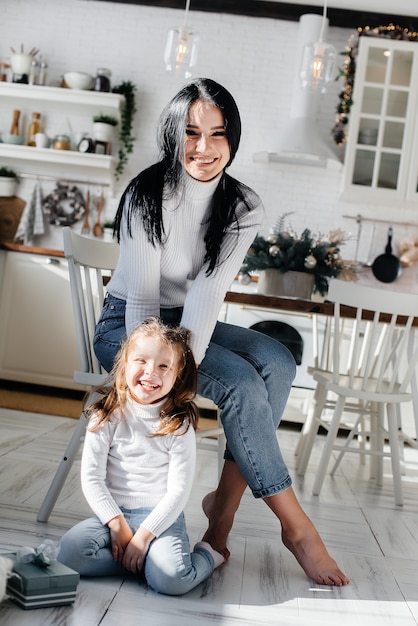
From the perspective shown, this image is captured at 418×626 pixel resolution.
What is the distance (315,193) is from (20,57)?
230cm

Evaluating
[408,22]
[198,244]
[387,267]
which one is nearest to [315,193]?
[387,267]

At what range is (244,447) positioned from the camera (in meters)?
1.89

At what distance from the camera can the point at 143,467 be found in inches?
72.6

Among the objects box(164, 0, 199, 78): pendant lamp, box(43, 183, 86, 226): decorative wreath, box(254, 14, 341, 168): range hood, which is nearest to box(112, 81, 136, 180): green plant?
box(43, 183, 86, 226): decorative wreath

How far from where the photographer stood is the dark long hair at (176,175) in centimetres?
201

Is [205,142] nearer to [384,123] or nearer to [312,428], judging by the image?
[312,428]

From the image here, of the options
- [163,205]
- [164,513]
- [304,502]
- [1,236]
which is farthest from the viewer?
[1,236]

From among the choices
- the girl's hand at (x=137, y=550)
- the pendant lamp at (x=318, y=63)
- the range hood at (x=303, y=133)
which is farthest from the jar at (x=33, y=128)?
the girl's hand at (x=137, y=550)

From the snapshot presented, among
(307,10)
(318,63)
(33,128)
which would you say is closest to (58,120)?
(33,128)

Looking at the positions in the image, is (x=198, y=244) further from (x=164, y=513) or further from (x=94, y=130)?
(x=94, y=130)

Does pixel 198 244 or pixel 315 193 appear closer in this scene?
pixel 198 244

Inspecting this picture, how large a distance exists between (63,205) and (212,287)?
3997mm

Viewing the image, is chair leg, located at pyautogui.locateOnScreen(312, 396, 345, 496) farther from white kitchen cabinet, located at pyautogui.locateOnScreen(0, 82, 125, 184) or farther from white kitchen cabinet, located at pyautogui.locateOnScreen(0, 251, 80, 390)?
white kitchen cabinet, located at pyautogui.locateOnScreen(0, 82, 125, 184)

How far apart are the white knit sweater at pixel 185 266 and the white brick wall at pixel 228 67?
3650 millimetres
